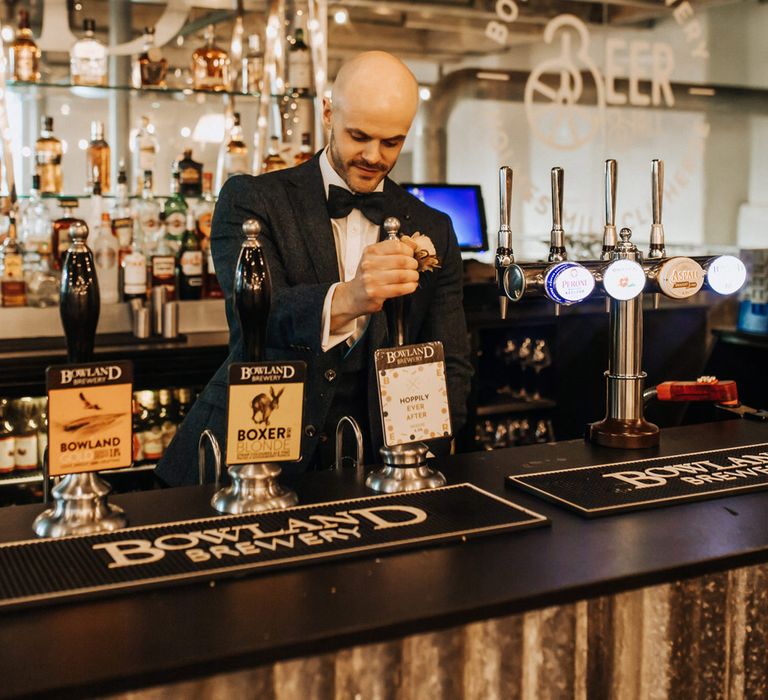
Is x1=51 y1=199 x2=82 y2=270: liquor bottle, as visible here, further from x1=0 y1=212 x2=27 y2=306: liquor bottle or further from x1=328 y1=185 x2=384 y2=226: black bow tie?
x1=328 y1=185 x2=384 y2=226: black bow tie

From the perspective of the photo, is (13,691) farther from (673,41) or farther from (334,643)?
(673,41)

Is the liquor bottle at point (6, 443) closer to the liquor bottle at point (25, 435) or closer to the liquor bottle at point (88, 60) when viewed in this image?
the liquor bottle at point (25, 435)

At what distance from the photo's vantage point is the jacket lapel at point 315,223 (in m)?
2.02

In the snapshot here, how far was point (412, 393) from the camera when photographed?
1473 millimetres

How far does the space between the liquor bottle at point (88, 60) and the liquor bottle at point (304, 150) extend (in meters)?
0.70

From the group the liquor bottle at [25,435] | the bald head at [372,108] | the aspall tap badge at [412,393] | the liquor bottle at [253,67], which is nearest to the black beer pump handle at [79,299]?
the aspall tap badge at [412,393]

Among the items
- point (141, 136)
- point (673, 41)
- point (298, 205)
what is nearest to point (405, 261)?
point (298, 205)

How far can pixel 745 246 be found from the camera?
5289mm

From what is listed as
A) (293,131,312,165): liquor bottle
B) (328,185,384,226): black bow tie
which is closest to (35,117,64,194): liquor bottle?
(293,131,312,165): liquor bottle

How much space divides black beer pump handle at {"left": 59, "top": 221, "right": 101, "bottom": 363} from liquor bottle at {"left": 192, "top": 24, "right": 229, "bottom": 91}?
2.33 metres

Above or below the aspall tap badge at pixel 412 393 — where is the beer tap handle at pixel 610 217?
above

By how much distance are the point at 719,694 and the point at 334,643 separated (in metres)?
0.61

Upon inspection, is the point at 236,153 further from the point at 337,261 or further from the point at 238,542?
the point at 238,542

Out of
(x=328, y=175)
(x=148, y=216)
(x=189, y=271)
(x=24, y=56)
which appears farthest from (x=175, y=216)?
(x=328, y=175)
